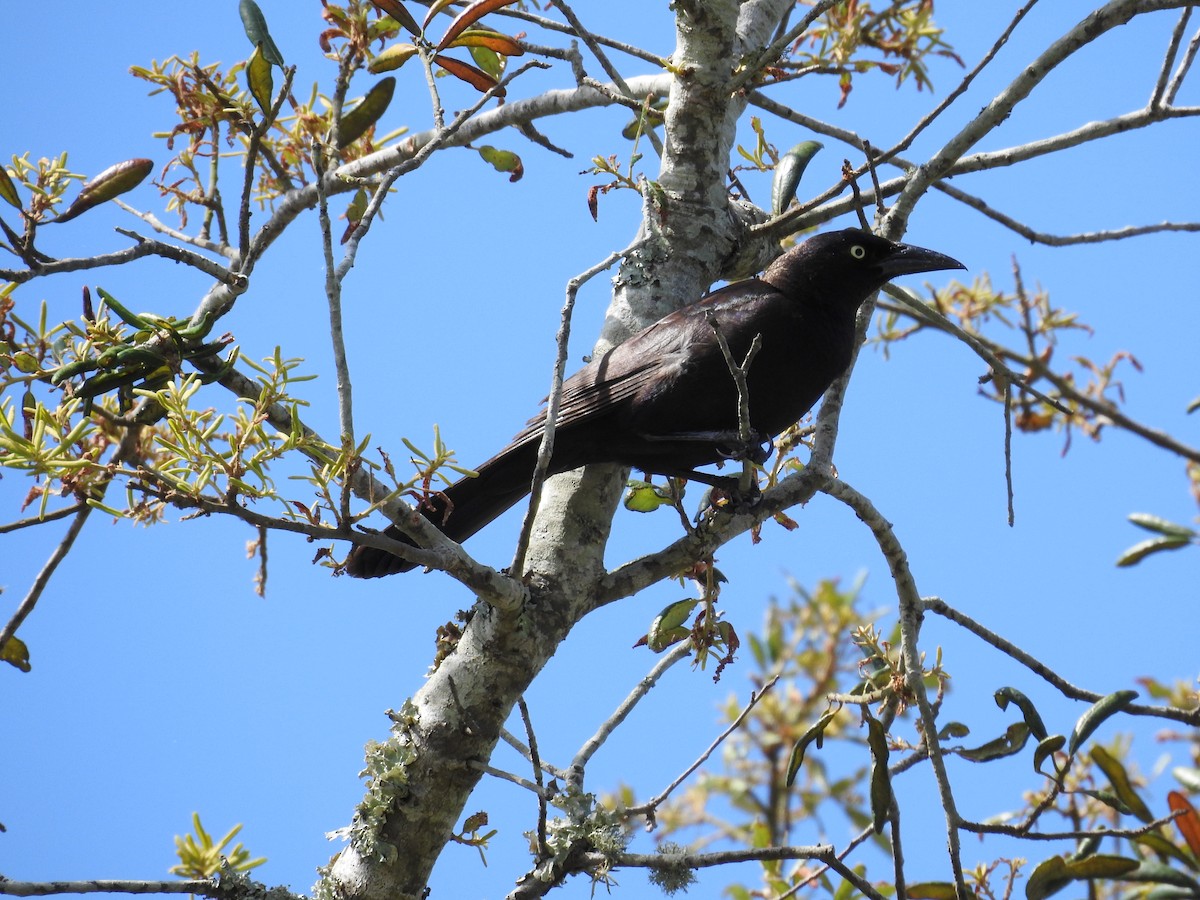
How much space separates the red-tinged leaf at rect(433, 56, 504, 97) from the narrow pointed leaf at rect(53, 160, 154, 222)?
0.81m

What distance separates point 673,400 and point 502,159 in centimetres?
97

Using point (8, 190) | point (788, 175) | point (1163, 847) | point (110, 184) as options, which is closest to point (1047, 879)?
point (1163, 847)

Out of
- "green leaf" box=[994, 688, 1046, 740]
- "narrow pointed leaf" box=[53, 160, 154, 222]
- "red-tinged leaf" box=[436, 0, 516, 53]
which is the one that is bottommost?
"green leaf" box=[994, 688, 1046, 740]

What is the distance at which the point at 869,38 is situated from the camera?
4.64 meters

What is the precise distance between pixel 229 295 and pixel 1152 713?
2420 mm

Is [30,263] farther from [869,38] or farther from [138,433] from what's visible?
[869,38]

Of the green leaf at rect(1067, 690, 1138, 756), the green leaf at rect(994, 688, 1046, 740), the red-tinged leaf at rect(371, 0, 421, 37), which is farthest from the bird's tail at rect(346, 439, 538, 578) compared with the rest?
the green leaf at rect(1067, 690, 1138, 756)

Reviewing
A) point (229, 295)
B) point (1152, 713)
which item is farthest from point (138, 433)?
point (1152, 713)

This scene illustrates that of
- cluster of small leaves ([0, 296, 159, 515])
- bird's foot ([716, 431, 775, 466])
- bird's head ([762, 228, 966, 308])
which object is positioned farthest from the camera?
bird's head ([762, 228, 966, 308])

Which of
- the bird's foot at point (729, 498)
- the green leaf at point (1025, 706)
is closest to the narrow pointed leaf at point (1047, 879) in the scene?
the green leaf at point (1025, 706)

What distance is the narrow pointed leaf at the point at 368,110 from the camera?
3543 millimetres

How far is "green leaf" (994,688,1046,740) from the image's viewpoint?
9.40 ft

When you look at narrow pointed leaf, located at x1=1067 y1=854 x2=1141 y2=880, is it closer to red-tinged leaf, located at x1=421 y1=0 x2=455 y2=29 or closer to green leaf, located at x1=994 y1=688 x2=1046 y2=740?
green leaf, located at x1=994 y1=688 x2=1046 y2=740

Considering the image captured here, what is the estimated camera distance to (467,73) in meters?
3.11
